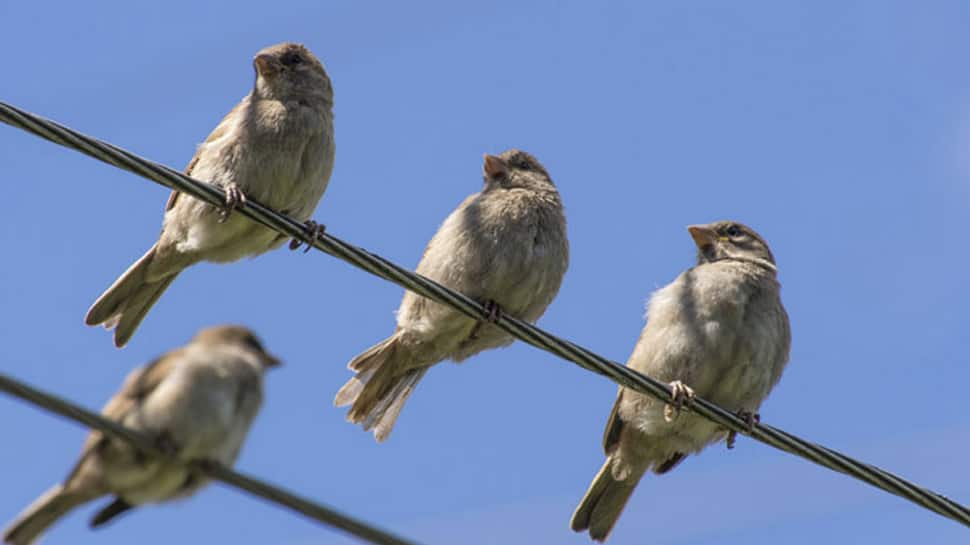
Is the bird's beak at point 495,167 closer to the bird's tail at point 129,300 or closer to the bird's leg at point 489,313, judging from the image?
the bird's leg at point 489,313

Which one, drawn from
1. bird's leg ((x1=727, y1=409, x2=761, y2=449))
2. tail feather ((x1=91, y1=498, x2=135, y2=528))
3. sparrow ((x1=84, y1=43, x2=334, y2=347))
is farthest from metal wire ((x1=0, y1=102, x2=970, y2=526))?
tail feather ((x1=91, y1=498, x2=135, y2=528))

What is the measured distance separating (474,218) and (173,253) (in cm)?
189

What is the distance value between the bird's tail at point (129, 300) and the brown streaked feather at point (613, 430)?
9.58 ft

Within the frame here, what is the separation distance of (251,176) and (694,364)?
2.87 metres

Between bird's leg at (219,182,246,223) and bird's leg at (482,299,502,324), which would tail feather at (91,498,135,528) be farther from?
bird's leg at (482,299,502,324)

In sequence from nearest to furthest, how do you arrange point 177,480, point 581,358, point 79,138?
1. point 177,480
2. point 79,138
3. point 581,358

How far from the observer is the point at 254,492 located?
4824mm

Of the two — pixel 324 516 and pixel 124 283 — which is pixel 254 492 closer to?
pixel 324 516

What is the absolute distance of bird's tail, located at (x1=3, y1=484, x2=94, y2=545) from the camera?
5.25 m

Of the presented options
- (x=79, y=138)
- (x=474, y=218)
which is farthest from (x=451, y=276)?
(x=79, y=138)

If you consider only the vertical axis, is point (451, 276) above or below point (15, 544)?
above

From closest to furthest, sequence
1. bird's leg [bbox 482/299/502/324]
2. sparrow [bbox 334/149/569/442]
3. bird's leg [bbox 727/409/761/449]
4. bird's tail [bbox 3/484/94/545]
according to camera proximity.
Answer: bird's tail [bbox 3/484/94/545] → bird's leg [bbox 727/409/761/449] → bird's leg [bbox 482/299/502/324] → sparrow [bbox 334/149/569/442]

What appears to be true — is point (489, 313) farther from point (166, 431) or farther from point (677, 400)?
point (166, 431)

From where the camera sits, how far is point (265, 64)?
1048 cm
